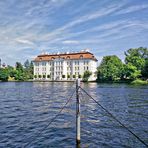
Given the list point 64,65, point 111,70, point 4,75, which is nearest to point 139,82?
point 111,70

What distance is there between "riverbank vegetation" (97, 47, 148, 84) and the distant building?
14943 millimetres

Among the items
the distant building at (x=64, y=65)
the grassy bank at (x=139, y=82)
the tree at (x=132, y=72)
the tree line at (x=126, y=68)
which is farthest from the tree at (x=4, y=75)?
the grassy bank at (x=139, y=82)

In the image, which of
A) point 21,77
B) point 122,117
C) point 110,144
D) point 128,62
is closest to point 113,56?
point 128,62

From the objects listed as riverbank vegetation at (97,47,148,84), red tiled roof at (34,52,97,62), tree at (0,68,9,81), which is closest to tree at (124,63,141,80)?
riverbank vegetation at (97,47,148,84)

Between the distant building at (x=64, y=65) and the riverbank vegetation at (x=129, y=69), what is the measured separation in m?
14.9

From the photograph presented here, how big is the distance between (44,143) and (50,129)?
331cm

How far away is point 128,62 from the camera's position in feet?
403

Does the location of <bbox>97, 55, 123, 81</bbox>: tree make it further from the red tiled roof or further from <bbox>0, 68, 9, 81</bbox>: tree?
<bbox>0, 68, 9, 81</bbox>: tree

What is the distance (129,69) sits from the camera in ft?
365

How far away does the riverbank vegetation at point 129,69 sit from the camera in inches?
4350

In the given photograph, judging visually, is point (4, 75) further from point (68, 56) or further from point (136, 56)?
point (136, 56)

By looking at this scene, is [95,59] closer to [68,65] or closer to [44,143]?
[68,65]

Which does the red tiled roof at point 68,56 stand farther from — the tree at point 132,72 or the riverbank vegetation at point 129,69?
the tree at point 132,72

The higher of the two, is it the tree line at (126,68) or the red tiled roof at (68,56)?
the red tiled roof at (68,56)
